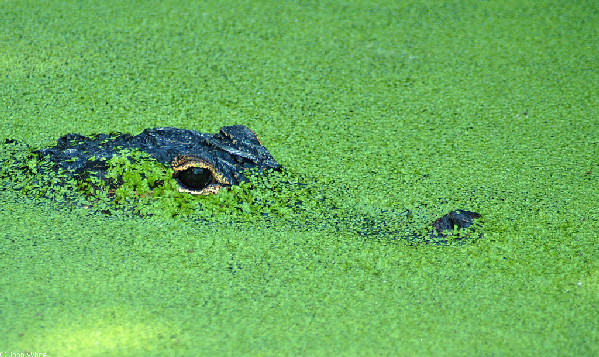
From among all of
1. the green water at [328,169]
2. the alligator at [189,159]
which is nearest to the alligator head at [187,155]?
the alligator at [189,159]

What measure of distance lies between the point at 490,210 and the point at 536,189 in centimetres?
32

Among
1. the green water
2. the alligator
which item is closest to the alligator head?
the alligator

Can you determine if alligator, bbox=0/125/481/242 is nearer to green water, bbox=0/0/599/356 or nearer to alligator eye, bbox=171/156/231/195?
alligator eye, bbox=171/156/231/195

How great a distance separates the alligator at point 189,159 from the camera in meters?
2.61

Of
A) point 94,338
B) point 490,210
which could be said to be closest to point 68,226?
point 94,338

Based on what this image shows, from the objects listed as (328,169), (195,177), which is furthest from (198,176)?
(328,169)

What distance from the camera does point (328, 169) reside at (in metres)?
2.98

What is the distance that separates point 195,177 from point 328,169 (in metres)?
0.66

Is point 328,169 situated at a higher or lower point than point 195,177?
higher

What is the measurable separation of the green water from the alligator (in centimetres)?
16

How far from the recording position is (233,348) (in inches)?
73.3

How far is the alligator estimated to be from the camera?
2.61m

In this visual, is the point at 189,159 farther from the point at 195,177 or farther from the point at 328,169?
the point at 328,169

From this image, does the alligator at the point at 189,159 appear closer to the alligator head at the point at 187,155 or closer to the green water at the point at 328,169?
the alligator head at the point at 187,155
